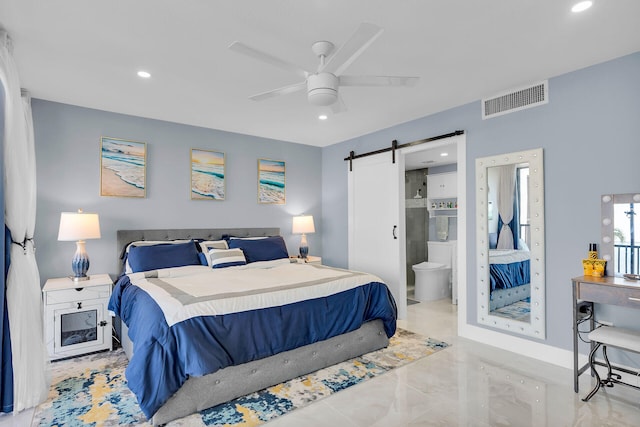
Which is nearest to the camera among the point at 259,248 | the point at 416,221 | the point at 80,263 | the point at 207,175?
the point at 80,263

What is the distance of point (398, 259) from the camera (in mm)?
4609

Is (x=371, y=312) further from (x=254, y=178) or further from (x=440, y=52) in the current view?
(x=254, y=178)

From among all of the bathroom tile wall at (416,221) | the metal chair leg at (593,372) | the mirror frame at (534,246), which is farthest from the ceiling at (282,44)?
the bathroom tile wall at (416,221)

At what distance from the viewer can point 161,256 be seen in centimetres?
368

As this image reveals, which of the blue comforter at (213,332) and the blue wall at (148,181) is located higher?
the blue wall at (148,181)

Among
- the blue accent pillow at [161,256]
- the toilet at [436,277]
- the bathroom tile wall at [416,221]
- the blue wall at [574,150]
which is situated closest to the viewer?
the blue wall at [574,150]

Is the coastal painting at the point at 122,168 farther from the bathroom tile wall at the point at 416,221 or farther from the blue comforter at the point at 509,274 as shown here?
the bathroom tile wall at the point at 416,221

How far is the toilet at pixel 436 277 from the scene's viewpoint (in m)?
5.54

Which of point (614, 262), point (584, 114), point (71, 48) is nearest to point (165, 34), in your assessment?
point (71, 48)

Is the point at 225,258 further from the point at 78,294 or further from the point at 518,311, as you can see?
the point at 518,311

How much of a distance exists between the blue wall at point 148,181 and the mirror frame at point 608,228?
152 inches

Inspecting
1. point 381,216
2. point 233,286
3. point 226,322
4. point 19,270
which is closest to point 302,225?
point 381,216

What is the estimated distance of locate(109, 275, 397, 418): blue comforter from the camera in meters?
2.17

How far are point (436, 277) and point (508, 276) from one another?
2107mm
